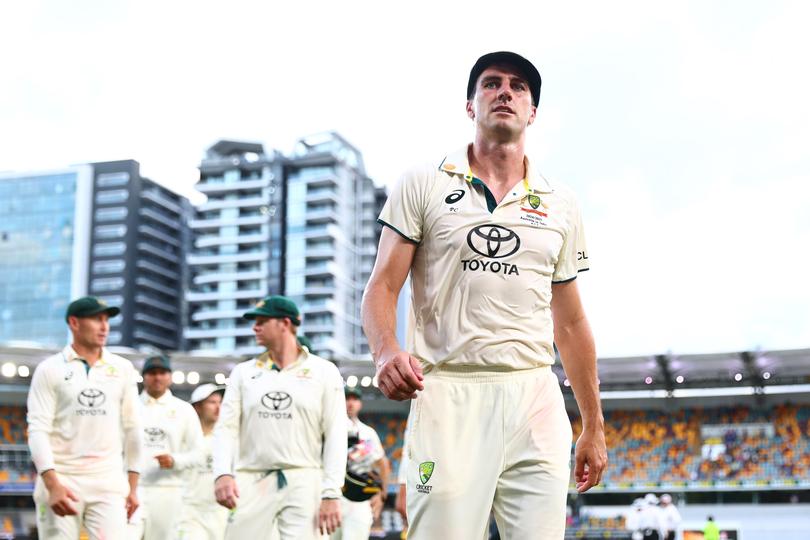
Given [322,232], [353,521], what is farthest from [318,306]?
[353,521]

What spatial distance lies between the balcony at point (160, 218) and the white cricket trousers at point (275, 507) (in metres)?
124

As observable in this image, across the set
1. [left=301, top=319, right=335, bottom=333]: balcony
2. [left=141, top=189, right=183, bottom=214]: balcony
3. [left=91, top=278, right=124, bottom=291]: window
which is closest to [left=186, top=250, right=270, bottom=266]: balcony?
[left=91, top=278, right=124, bottom=291]: window

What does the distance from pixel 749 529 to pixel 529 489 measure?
117ft

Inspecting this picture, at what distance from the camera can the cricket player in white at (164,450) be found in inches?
496

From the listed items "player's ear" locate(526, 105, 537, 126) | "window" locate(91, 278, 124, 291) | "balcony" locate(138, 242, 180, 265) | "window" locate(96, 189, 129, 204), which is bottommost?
"player's ear" locate(526, 105, 537, 126)

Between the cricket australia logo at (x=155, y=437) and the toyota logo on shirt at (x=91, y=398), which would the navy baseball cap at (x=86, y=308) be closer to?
the toyota logo on shirt at (x=91, y=398)

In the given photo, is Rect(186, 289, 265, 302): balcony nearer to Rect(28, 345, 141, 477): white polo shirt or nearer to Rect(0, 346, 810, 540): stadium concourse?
Rect(0, 346, 810, 540): stadium concourse

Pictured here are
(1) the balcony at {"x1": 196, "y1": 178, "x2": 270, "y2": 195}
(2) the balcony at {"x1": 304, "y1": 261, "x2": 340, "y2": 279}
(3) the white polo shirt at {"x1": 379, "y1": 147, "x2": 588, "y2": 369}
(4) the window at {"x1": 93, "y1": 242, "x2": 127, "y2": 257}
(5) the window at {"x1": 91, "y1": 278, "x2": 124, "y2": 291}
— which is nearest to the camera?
(3) the white polo shirt at {"x1": 379, "y1": 147, "x2": 588, "y2": 369}

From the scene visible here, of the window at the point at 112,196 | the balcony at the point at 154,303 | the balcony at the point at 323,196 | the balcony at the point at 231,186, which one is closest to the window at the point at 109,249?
the window at the point at 112,196

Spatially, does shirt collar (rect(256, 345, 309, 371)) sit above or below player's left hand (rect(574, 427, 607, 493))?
above

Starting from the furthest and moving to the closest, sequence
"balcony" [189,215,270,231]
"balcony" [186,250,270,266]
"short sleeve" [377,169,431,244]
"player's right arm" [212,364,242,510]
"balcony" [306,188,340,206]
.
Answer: "balcony" [189,215,270,231] < "balcony" [186,250,270,266] < "balcony" [306,188,340,206] < "player's right arm" [212,364,242,510] < "short sleeve" [377,169,431,244]

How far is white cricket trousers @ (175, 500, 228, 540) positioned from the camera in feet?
40.2

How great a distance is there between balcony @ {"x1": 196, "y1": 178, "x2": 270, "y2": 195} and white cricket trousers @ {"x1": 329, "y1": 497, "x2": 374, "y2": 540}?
113422 mm

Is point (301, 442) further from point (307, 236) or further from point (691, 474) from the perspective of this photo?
point (307, 236)
